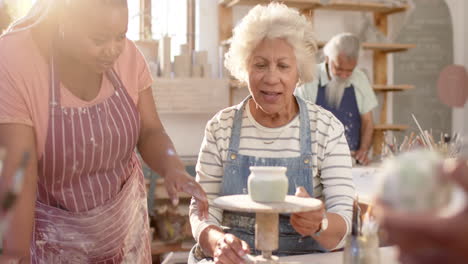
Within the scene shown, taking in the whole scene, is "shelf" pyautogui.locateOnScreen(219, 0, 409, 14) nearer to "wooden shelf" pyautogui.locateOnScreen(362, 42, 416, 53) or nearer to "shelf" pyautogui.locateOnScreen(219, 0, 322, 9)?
"shelf" pyautogui.locateOnScreen(219, 0, 322, 9)

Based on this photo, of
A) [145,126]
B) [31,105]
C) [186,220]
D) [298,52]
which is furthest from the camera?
[186,220]

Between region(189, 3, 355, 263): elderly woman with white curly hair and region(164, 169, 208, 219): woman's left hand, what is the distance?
33cm

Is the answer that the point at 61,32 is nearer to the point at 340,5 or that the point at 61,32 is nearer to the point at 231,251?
the point at 231,251

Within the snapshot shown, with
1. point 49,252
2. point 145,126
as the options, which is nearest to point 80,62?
point 145,126

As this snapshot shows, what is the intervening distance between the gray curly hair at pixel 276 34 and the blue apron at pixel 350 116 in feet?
7.40

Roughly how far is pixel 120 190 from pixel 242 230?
42 centimetres

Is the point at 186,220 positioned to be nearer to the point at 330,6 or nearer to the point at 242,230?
the point at 330,6

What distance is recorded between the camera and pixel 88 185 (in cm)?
153

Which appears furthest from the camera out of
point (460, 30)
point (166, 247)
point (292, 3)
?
point (460, 30)

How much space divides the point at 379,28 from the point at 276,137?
12.9ft

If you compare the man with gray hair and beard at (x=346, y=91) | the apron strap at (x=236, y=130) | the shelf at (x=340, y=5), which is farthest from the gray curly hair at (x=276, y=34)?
the shelf at (x=340, y=5)

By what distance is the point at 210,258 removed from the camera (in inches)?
67.4

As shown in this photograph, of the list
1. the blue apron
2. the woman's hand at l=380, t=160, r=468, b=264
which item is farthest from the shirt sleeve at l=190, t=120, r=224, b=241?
the blue apron

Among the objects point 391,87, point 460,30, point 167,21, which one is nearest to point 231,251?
point 167,21
